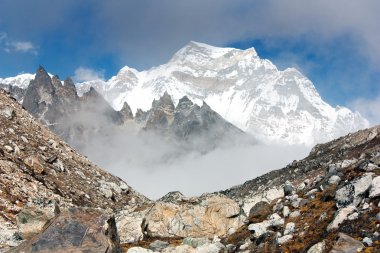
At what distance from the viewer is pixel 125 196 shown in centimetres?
7281

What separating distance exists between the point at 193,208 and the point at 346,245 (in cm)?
2330

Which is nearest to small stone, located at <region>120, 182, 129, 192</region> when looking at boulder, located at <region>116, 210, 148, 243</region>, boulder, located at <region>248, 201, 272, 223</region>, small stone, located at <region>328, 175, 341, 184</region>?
boulder, located at <region>116, 210, 148, 243</region>

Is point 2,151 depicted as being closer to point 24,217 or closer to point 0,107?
point 0,107

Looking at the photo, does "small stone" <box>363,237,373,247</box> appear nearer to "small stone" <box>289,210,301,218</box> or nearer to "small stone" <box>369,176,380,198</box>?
"small stone" <box>369,176,380,198</box>

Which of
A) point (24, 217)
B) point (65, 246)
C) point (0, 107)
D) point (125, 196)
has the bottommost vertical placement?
point (65, 246)

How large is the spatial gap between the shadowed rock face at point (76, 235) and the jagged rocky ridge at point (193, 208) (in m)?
0.11

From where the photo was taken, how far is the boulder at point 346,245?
81.1 feet

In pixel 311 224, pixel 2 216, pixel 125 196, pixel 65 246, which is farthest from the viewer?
pixel 125 196

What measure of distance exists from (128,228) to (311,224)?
20.8 meters

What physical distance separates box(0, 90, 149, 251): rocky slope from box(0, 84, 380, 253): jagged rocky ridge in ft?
0.34

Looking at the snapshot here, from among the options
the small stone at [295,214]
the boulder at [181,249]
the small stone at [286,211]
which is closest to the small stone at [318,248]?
the small stone at [295,214]

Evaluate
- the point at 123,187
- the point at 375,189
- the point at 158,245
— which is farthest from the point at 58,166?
the point at 375,189

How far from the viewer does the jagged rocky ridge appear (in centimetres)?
2828

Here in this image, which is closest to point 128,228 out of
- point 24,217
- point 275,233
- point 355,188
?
Result: point 24,217
